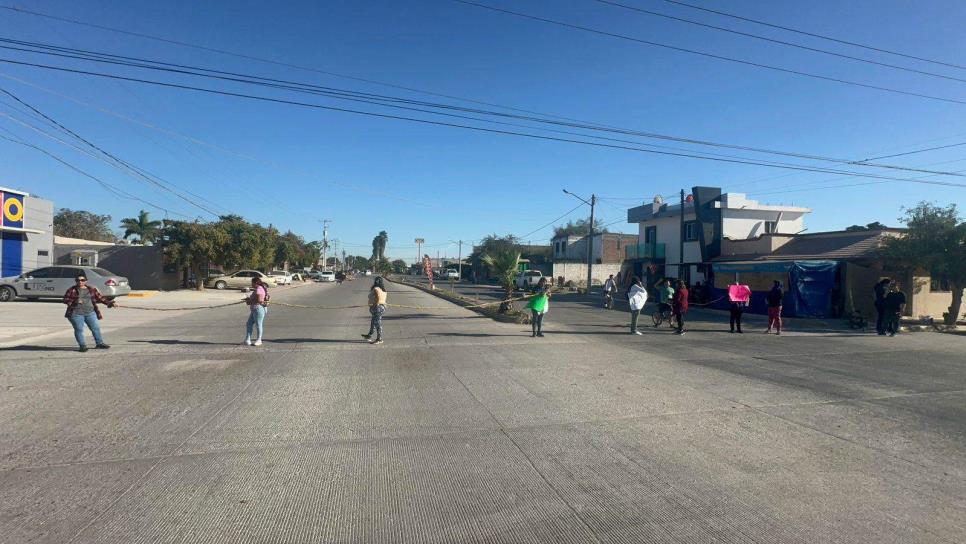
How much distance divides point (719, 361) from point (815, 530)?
23.7 feet

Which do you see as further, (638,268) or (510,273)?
(638,268)

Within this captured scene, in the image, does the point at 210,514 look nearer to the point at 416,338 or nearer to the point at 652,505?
the point at 652,505

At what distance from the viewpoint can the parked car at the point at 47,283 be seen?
837 inches

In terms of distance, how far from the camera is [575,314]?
21.4 meters

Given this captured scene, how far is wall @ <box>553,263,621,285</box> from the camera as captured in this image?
56.9 m

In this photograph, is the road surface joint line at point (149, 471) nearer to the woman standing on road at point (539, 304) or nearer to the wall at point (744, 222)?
the woman standing on road at point (539, 304)

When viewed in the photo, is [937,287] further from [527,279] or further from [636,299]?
[527,279]

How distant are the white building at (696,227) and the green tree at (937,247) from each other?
11136mm

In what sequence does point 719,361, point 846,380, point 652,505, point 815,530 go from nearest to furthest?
point 815,530 → point 652,505 → point 846,380 → point 719,361

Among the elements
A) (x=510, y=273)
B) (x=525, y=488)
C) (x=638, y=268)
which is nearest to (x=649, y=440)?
(x=525, y=488)

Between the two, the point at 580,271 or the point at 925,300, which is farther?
the point at 580,271

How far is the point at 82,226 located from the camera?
71.5 metres

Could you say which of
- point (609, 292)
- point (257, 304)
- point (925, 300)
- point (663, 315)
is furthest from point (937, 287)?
point (257, 304)

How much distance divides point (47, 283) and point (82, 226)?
6156cm
